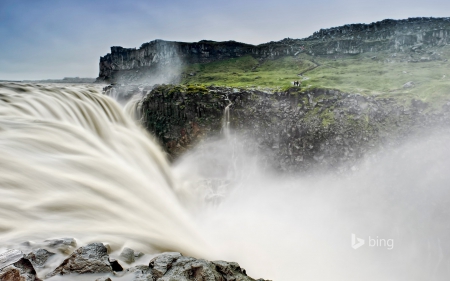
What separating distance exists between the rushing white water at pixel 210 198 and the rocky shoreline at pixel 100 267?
76.6 inches

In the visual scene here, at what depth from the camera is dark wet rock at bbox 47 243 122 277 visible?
810cm

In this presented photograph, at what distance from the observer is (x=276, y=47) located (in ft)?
324

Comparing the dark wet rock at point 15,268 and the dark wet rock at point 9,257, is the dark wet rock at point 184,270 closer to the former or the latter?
the dark wet rock at point 15,268

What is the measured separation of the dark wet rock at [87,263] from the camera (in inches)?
→ 319

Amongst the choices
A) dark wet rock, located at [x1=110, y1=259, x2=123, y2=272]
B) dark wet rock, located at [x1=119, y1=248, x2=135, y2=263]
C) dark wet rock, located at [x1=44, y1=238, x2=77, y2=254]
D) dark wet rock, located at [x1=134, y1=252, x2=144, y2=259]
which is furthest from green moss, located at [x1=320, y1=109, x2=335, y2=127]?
dark wet rock, located at [x1=44, y1=238, x2=77, y2=254]

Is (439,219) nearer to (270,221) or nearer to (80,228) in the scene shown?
(270,221)

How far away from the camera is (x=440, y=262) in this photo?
23.1 meters

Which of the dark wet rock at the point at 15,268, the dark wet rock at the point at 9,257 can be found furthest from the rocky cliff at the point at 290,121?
the dark wet rock at the point at 15,268

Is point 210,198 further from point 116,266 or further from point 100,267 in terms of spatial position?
point 100,267

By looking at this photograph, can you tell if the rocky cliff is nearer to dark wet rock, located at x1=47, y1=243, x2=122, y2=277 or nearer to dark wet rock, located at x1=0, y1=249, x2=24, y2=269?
dark wet rock, located at x1=47, y1=243, x2=122, y2=277

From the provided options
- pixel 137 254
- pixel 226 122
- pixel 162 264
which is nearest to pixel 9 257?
pixel 137 254

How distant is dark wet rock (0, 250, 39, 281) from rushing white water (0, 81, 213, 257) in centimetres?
210

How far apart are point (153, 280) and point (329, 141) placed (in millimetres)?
25582

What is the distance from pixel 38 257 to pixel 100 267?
2.11 meters
